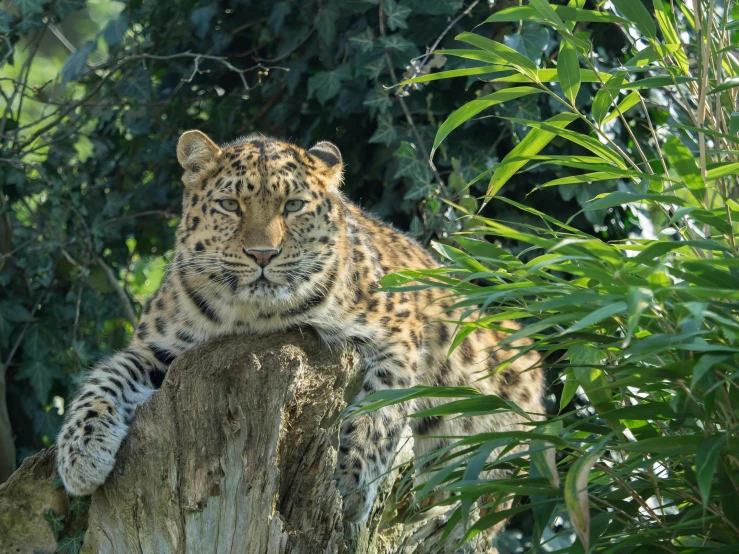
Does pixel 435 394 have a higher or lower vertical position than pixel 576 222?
higher

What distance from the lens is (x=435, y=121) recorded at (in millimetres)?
5824

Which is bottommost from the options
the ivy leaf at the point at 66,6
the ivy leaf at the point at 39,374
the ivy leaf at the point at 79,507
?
the ivy leaf at the point at 39,374

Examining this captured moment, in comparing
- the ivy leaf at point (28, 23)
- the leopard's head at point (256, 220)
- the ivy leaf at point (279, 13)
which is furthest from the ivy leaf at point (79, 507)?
the ivy leaf at point (28, 23)

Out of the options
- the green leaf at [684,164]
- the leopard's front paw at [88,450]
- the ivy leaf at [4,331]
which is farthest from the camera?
the ivy leaf at [4,331]

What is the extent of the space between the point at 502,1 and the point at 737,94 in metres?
2.46

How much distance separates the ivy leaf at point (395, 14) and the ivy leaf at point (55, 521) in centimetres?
313

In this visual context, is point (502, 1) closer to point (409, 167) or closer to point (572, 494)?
point (409, 167)

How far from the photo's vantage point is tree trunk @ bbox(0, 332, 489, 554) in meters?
3.24

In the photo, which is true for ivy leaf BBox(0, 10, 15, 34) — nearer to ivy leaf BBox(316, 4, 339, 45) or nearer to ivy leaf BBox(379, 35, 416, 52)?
ivy leaf BBox(316, 4, 339, 45)

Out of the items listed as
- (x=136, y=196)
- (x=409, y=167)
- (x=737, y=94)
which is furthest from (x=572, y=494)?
(x=136, y=196)

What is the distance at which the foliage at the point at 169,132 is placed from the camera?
5.70 m

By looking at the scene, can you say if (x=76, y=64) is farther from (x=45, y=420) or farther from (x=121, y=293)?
(x=45, y=420)

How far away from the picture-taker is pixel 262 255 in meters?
4.00

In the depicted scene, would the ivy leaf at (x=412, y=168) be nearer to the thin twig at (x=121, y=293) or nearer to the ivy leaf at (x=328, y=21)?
the ivy leaf at (x=328, y=21)
